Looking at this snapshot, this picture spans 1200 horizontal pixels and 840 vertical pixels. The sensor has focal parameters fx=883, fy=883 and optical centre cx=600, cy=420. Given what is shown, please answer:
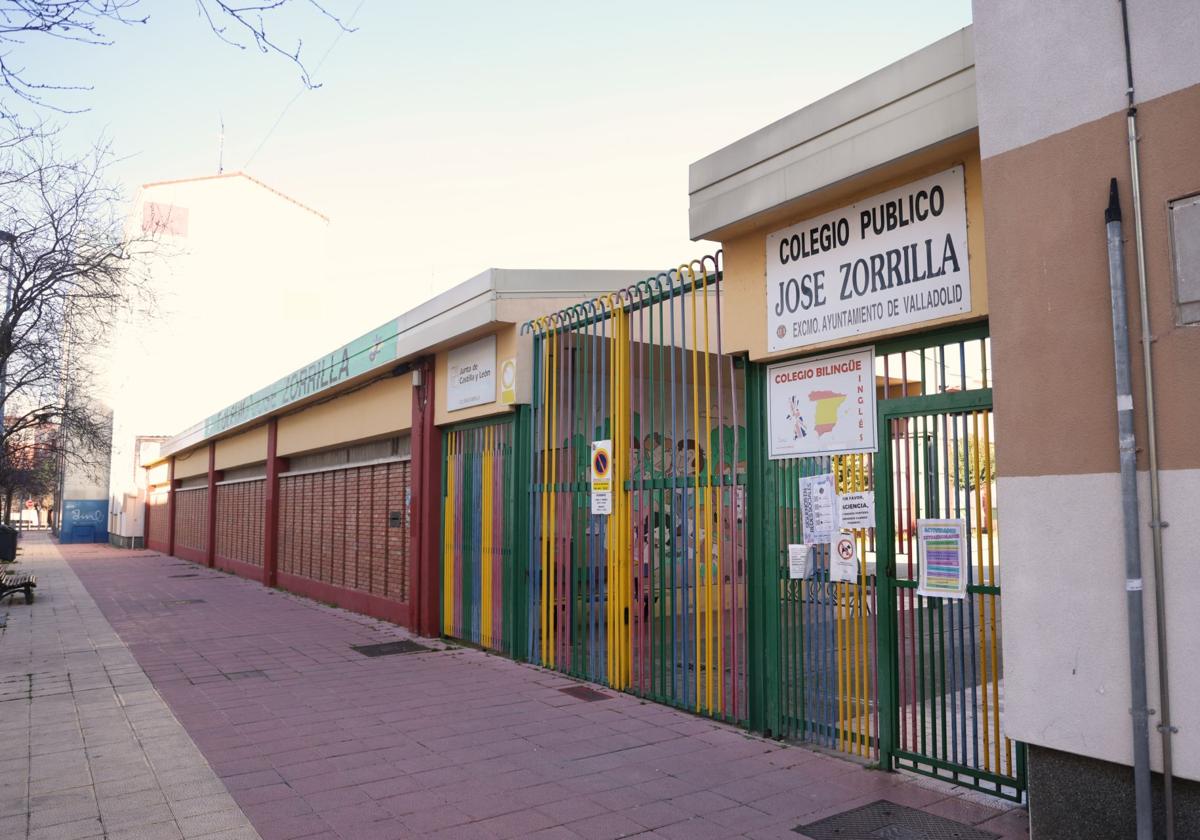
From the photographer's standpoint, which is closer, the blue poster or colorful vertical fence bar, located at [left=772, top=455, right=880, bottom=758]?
colorful vertical fence bar, located at [left=772, top=455, right=880, bottom=758]

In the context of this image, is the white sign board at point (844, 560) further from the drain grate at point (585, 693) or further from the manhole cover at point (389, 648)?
the manhole cover at point (389, 648)

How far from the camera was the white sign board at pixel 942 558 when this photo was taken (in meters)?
4.90

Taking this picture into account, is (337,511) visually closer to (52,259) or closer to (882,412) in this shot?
(52,259)

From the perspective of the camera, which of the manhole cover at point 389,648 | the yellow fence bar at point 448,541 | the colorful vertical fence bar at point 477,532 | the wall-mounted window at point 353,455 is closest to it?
the colorful vertical fence bar at point 477,532

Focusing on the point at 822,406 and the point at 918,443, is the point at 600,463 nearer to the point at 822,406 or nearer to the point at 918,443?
the point at 822,406

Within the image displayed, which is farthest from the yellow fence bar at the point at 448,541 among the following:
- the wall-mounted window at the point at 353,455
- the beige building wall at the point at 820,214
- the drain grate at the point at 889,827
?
the drain grate at the point at 889,827

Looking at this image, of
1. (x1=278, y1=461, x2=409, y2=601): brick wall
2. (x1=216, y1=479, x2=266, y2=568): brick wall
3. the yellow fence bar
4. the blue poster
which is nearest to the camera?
the yellow fence bar

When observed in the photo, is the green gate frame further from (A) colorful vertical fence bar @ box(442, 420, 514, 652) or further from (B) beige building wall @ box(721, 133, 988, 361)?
(A) colorful vertical fence bar @ box(442, 420, 514, 652)

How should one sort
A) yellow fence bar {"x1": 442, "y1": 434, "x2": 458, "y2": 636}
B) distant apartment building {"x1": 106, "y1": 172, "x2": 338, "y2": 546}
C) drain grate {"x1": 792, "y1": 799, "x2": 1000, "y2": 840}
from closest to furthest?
drain grate {"x1": 792, "y1": 799, "x2": 1000, "y2": 840}
yellow fence bar {"x1": 442, "y1": 434, "x2": 458, "y2": 636}
distant apartment building {"x1": 106, "y1": 172, "x2": 338, "y2": 546}

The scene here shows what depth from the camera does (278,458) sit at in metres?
19.1

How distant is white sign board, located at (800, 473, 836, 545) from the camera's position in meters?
5.77

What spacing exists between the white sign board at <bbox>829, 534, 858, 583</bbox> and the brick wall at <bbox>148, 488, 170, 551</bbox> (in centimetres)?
3225

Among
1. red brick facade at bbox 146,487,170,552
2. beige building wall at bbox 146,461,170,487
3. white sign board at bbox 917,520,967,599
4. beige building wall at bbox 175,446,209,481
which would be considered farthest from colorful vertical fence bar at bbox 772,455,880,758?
beige building wall at bbox 146,461,170,487

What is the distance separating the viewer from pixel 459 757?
5.79 m
